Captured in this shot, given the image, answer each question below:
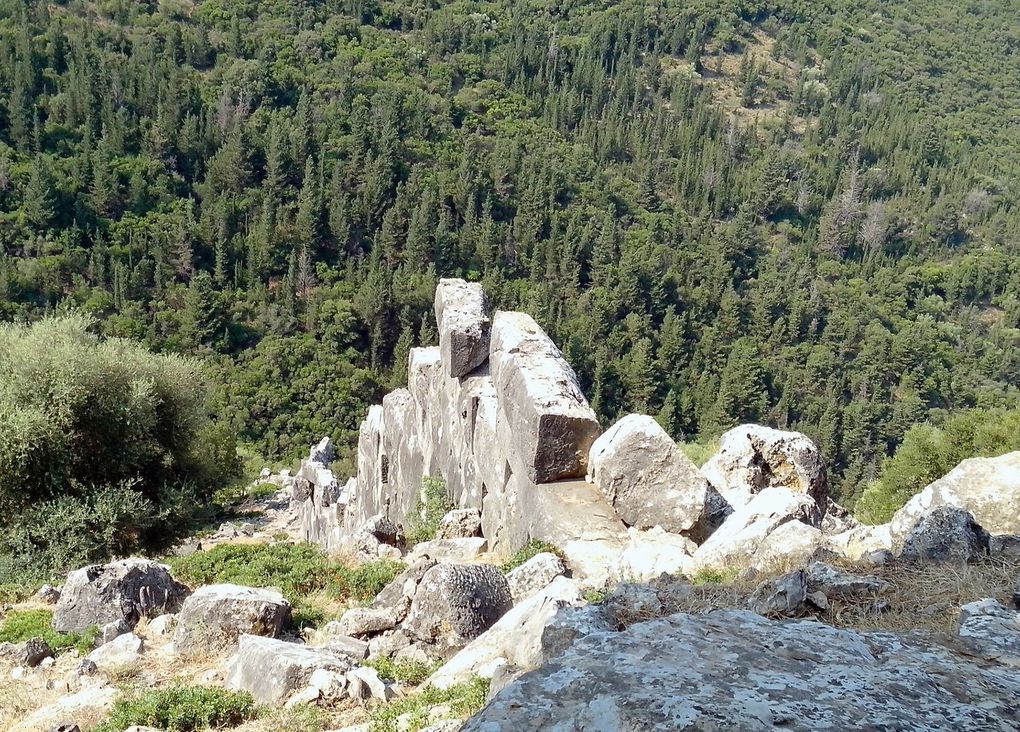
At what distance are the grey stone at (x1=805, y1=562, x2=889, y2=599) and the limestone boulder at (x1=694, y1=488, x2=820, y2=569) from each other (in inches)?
90.8

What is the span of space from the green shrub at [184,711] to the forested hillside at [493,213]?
46693 millimetres

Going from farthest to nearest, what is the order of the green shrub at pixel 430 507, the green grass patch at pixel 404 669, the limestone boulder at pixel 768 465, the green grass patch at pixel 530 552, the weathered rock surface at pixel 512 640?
1. the green shrub at pixel 430 507
2. the limestone boulder at pixel 768 465
3. the green grass patch at pixel 530 552
4. the green grass patch at pixel 404 669
5. the weathered rock surface at pixel 512 640

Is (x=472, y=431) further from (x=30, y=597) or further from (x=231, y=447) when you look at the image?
(x=231, y=447)

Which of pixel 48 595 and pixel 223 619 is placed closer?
pixel 223 619

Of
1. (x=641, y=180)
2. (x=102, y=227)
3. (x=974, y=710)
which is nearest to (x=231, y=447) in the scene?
(x=974, y=710)


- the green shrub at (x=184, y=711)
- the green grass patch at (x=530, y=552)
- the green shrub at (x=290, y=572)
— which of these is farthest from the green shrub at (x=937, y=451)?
the green shrub at (x=184, y=711)


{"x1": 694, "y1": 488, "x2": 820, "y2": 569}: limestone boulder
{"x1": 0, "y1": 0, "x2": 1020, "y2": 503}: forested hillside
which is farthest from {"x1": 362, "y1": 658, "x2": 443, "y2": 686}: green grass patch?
{"x1": 0, "y1": 0, "x2": 1020, "y2": 503}: forested hillside

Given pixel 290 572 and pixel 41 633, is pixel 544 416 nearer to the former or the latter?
pixel 290 572

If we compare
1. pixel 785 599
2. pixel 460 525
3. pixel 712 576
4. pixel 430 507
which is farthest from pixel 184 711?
pixel 430 507

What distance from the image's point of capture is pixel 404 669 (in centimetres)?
796

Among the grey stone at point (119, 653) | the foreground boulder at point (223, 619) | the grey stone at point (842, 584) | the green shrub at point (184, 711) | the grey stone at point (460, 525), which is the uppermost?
the grey stone at point (842, 584)

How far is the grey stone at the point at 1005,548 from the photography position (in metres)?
7.68

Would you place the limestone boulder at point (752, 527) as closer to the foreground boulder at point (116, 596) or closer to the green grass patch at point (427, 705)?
the green grass patch at point (427, 705)

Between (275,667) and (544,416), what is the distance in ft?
21.4
